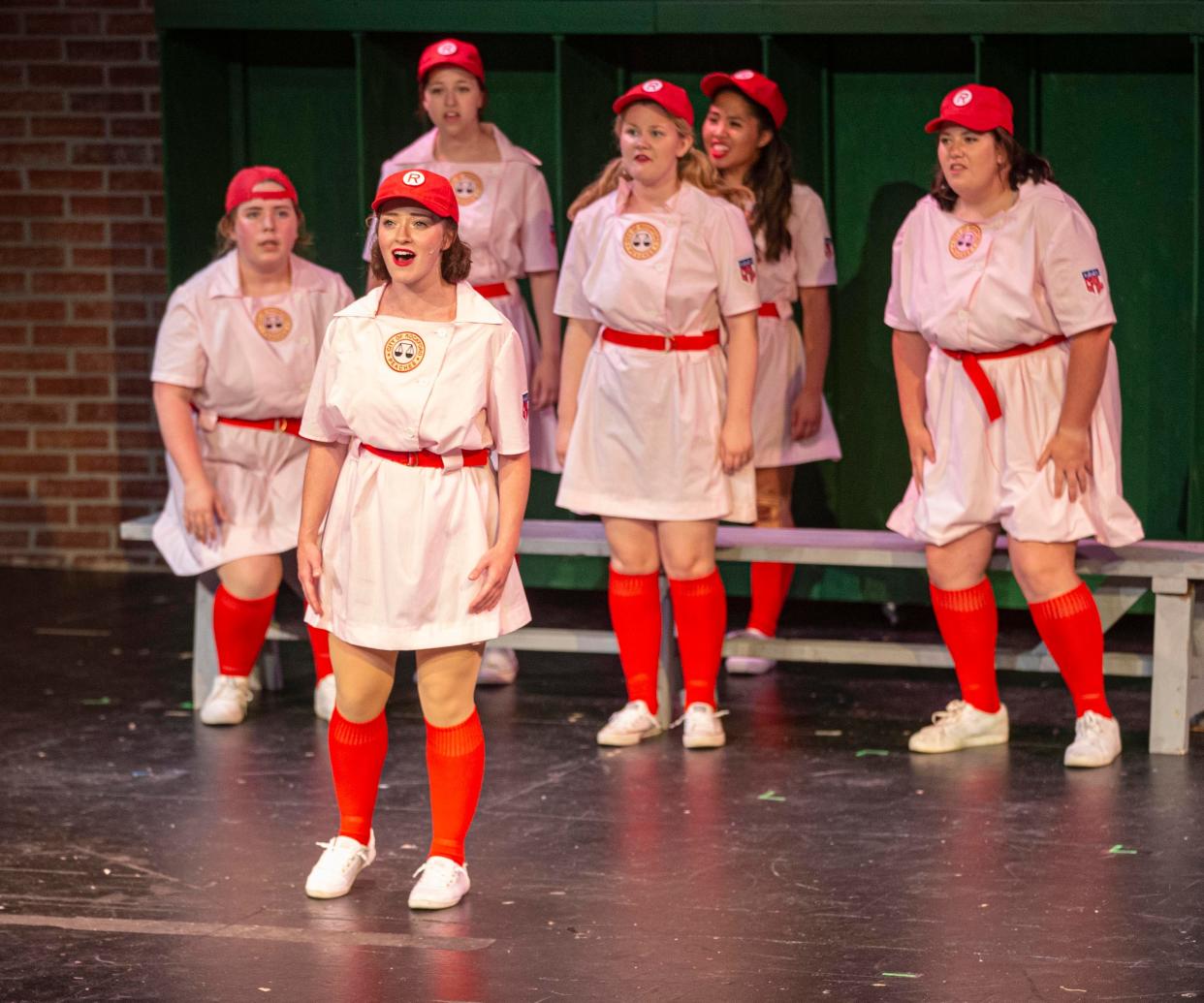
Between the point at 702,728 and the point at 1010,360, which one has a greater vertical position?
the point at 1010,360

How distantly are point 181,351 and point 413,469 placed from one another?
162 cm

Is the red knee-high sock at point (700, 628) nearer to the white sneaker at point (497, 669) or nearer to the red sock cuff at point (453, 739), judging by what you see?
the white sneaker at point (497, 669)

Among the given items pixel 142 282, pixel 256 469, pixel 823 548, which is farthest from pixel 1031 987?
pixel 142 282

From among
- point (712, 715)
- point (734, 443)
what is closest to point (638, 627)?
point (712, 715)

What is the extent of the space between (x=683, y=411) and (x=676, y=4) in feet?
5.53

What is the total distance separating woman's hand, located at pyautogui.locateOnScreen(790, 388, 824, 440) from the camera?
222 inches

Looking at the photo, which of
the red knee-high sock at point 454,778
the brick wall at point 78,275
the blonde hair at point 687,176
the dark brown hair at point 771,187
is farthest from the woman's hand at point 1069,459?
the brick wall at point 78,275

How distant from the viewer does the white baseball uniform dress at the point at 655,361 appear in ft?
15.7

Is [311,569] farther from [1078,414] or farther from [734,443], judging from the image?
[1078,414]

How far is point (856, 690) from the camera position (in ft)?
18.2

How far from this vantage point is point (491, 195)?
5.46 meters

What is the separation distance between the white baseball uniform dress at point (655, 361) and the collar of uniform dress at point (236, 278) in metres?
0.67

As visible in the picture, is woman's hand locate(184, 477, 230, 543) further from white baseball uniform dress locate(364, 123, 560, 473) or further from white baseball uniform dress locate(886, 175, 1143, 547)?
white baseball uniform dress locate(886, 175, 1143, 547)

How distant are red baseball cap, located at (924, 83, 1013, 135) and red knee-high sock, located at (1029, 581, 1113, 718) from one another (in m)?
1.10
